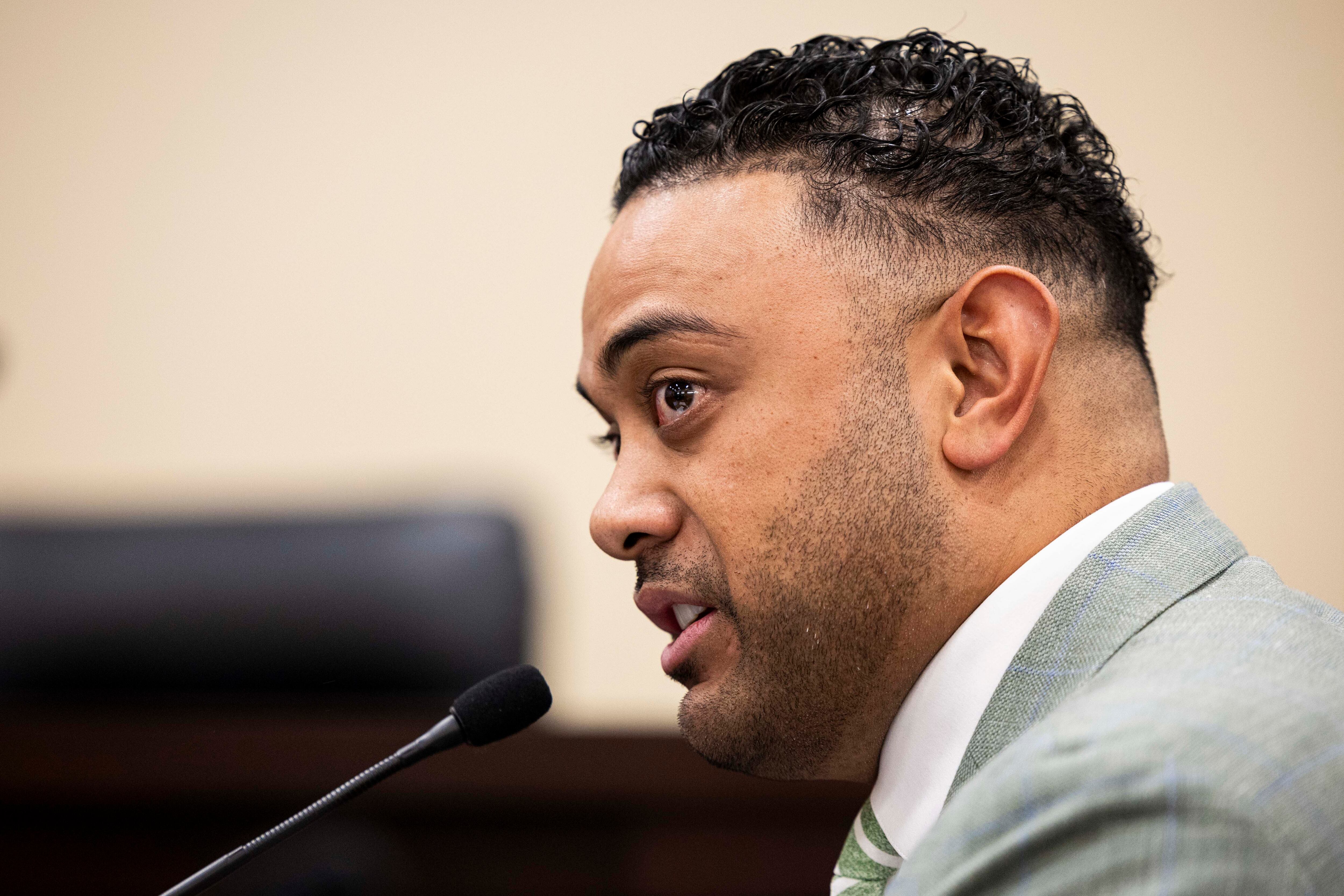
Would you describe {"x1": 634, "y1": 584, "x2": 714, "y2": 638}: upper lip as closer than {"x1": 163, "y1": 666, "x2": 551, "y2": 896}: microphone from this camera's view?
No

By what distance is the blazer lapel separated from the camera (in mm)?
613

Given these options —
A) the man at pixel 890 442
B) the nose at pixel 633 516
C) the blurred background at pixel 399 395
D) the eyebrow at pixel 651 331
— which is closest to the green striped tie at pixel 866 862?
the man at pixel 890 442

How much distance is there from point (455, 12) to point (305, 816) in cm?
168

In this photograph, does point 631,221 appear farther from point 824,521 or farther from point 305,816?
point 305,816

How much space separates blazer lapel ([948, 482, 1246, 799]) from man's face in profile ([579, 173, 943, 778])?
0.36 feet

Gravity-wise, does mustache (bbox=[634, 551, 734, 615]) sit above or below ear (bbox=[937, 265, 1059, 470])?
below

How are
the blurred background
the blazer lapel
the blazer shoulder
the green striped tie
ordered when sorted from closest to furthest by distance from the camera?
the blazer shoulder
the blazer lapel
the green striped tie
the blurred background

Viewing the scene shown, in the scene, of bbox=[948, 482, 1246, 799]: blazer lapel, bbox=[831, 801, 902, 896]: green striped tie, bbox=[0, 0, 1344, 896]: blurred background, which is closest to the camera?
bbox=[948, 482, 1246, 799]: blazer lapel

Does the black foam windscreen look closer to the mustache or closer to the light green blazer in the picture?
the mustache

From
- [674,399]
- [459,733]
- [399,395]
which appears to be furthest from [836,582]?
[399,395]

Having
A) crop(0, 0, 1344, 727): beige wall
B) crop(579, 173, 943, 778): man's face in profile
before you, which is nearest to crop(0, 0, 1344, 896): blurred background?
crop(0, 0, 1344, 727): beige wall

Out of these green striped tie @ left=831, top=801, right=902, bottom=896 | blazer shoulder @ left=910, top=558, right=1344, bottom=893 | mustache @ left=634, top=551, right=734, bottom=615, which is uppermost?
mustache @ left=634, top=551, right=734, bottom=615

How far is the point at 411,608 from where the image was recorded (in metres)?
1.49

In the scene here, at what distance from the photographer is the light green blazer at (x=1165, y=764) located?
0.40 metres
